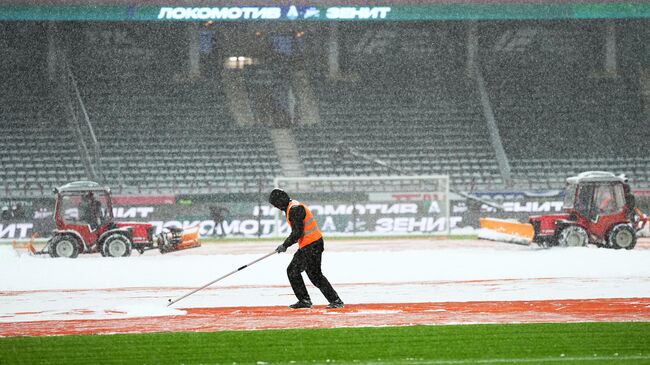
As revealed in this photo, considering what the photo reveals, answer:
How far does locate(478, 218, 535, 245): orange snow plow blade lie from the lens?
28.9 meters

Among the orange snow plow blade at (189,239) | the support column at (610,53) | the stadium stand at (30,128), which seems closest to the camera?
the orange snow plow blade at (189,239)

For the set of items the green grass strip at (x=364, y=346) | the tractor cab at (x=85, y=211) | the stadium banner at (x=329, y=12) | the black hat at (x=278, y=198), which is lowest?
the green grass strip at (x=364, y=346)

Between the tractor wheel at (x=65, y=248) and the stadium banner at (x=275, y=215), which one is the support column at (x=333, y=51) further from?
the tractor wheel at (x=65, y=248)

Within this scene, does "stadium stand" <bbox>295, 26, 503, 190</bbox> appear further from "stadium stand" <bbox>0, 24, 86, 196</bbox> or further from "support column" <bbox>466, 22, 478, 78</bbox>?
"stadium stand" <bbox>0, 24, 86, 196</bbox>

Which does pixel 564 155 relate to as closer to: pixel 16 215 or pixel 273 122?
pixel 273 122

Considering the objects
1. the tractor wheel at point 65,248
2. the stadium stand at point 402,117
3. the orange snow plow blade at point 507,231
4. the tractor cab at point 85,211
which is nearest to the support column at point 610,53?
the stadium stand at point 402,117

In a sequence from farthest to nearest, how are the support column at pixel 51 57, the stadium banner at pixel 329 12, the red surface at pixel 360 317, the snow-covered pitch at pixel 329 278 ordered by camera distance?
the support column at pixel 51 57, the stadium banner at pixel 329 12, the snow-covered pitch at pixel 329 278, the red surface at pixel 360 317

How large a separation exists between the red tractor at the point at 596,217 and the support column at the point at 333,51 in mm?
20190

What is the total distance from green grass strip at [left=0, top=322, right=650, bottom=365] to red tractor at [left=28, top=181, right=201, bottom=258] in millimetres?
15575

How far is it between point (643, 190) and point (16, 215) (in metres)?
22.6

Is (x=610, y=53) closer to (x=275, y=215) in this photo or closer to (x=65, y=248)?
(x=275, y=215)

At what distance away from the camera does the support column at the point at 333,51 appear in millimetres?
46656

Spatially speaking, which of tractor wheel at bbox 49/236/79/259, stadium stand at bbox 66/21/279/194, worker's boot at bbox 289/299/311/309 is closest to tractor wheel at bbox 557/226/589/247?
tractor wheel at bbox 49/236/79/259

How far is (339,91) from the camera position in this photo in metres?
48.4
